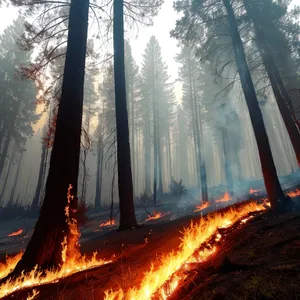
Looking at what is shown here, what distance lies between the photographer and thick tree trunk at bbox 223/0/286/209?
7285 millimetres

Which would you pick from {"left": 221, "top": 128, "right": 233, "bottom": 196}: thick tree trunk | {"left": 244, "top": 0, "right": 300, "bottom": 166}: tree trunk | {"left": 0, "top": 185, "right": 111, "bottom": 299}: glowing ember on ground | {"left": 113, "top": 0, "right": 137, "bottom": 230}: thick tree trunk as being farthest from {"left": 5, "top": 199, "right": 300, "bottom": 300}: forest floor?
{"left": 221, "top": 128, "right": 233, "bottom": 196}: thick tree trunk

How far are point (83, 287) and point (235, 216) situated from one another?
5.47 m

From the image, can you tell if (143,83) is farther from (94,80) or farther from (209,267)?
(209,267)

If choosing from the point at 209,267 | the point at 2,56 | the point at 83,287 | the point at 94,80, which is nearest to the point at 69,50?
the point at 83,287

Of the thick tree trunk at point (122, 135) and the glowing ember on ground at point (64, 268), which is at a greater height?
the thick tree trunk at point (122, 135)

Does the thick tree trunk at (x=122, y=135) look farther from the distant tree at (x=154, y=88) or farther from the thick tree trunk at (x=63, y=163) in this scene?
the distant tree at (x=154, y=88)

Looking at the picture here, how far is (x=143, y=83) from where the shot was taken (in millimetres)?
31125

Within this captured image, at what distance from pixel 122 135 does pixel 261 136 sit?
577 cm

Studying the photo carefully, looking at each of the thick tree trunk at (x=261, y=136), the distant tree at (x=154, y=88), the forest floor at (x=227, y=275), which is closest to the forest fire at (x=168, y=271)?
the forest floor at (x=227, y=275)

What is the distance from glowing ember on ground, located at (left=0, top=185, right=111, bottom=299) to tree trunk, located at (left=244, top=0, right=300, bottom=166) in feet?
38.1

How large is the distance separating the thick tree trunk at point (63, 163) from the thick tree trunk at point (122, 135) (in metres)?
3.11

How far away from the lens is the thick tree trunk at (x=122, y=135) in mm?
7500

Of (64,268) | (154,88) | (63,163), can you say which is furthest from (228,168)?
(64,268)

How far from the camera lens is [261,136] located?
7895 mm
